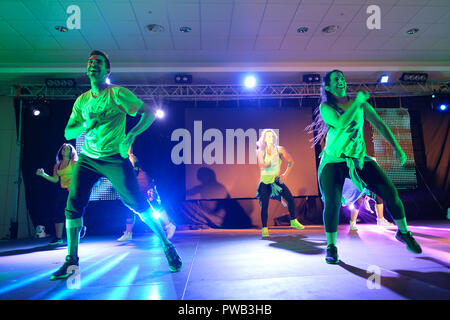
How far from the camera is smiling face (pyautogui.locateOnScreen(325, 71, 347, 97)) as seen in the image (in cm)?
259

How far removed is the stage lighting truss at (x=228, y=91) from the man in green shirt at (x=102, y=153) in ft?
15.7

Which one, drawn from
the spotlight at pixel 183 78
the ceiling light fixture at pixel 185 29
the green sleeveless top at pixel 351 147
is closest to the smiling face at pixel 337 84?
the green sleeveless top at pixel 351 147

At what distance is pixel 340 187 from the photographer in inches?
98.4

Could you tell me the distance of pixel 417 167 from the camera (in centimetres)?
781

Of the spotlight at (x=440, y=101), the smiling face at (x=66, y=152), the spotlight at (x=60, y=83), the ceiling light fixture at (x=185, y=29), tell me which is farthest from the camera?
the spotlight at (x=440, y=101)

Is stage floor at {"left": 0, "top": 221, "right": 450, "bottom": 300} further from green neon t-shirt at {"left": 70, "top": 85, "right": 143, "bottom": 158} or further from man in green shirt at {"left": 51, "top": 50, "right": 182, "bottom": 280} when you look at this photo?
green neon t-shirt at {"left": 70, "top": 85, "right": 143, "bottom": 158}

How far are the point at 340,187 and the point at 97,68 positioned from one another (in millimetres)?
2463

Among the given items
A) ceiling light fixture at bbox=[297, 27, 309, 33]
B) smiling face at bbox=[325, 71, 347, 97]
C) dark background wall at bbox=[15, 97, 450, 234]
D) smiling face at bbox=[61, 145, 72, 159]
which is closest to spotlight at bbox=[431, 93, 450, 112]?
dark background wall at bbox=[15, 97, 450, 234]

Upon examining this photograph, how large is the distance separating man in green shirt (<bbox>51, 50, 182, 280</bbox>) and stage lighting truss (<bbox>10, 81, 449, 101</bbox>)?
15.7 ft

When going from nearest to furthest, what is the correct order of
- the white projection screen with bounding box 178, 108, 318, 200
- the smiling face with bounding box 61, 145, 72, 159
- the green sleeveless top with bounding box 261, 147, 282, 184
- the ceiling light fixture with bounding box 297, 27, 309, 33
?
the green sleeveless top with bounding box 261, 147, 282, 184
the smiling face with bounding box 61, 145, 72, 159
the ceiling light fixture with bounding box 297, 27, 309, 33
the white projection screen with bounding box 178, 108, 318, 200

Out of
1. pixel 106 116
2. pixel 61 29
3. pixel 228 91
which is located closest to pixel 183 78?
pixel 228 91

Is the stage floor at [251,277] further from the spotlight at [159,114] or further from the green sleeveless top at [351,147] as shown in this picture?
the spotlight at [159,114]

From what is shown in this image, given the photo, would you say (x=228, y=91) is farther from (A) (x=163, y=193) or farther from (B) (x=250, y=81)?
(A) (x=163, y=193)

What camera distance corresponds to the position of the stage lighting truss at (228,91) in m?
7.23
